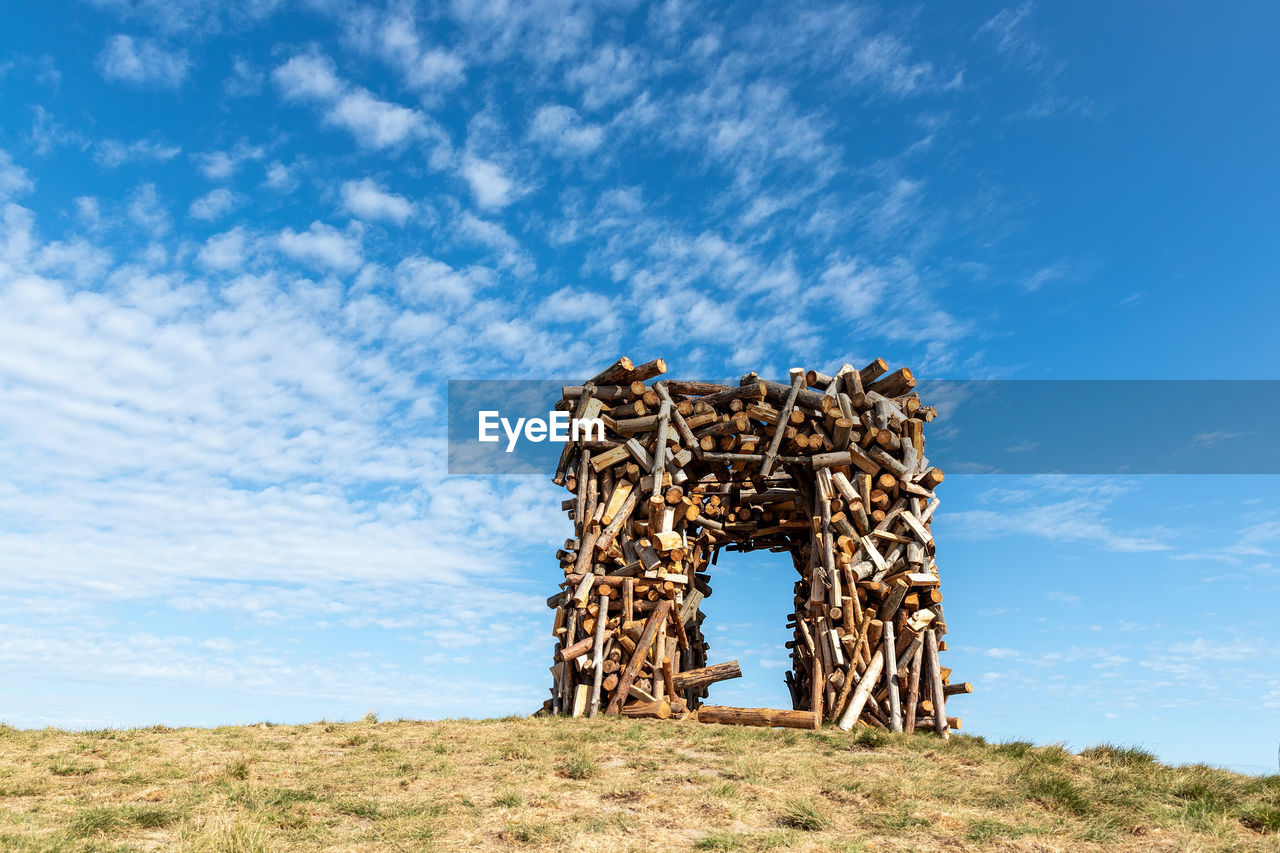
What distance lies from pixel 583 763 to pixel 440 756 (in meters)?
2.21

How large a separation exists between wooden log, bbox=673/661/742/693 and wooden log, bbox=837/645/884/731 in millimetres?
1982

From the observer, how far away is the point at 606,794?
843cm

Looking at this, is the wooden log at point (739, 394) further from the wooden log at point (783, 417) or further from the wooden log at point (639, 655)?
the wooden log at point (639, 655)

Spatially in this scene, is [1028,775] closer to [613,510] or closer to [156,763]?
[613,510]

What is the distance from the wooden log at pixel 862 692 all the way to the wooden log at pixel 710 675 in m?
1.98

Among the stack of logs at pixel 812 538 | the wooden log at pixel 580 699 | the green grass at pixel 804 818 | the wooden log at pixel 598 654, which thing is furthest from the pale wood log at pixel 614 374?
the green grass at pixel 804 818

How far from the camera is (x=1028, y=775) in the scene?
9.48 meters

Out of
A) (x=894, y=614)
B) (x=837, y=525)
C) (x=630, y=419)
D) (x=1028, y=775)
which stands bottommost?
(x=1028, y=775)

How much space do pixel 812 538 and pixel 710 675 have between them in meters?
3.10

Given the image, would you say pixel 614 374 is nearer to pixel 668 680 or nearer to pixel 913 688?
pixel 668 680

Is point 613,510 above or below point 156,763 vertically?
above

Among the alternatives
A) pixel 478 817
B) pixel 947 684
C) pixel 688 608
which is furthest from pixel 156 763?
pixel 947 684

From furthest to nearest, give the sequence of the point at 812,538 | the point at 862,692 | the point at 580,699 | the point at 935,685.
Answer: the point at 812,538, the point at 580,699, the point at 935,685, the point at 862,692

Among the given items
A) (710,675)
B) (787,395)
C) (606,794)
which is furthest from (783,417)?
(606,794)
